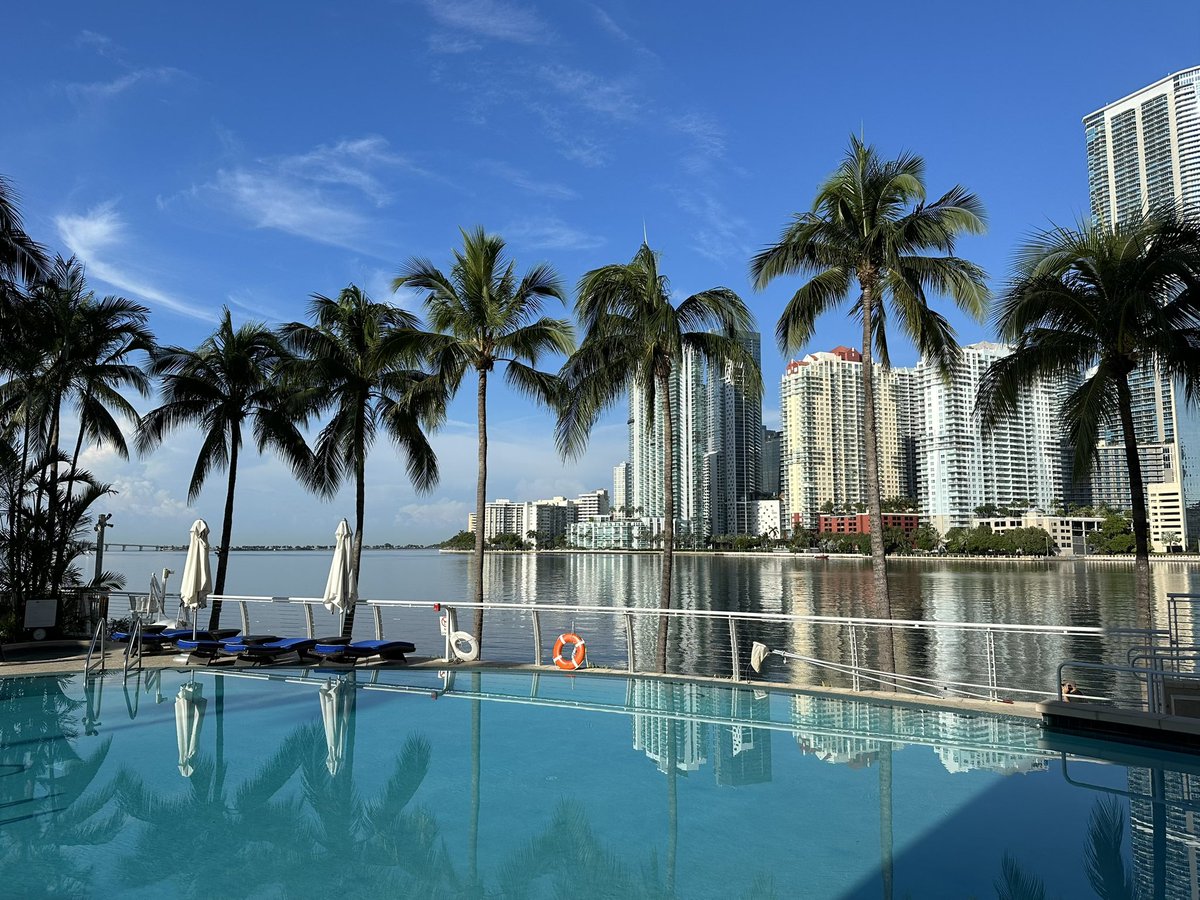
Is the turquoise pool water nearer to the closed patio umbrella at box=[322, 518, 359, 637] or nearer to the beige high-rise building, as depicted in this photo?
the closed patio umbrella at box=[322, 518, 359, 637]

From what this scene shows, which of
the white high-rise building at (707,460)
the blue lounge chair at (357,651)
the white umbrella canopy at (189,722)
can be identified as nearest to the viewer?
the white umbrella canopy at (189,722)

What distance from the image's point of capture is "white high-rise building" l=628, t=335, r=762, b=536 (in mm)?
66375

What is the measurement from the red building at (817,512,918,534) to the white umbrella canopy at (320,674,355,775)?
174829mm

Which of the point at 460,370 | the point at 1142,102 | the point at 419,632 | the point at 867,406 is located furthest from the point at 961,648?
the point at 1142,102

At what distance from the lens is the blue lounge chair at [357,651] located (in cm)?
1470

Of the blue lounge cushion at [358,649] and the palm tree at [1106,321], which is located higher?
the palm tree at [1106,321]

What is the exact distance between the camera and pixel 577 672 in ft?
45.5

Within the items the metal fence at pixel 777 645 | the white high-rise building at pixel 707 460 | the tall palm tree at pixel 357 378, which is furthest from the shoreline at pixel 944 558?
the tall palm tree at pixel 357 378

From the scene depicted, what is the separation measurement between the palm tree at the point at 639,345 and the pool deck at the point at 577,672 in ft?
12.4

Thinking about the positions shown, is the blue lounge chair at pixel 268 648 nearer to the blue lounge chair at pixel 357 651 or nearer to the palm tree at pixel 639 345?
the blue lounge chair at pixel 357 651

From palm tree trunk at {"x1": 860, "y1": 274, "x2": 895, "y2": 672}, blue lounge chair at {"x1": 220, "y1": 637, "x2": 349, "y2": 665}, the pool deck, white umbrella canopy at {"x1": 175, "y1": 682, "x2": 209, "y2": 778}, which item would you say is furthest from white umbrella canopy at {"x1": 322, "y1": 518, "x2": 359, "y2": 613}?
palm tree trunk at {"x1": 860, "y1": 274, "x2": 895, "y2": 672}

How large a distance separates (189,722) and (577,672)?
611 centimetres

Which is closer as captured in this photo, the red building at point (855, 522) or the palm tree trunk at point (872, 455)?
the palm tree trunk at point (872, 455)

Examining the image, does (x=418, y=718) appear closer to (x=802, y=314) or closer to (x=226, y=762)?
(x=226, y=762)
